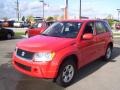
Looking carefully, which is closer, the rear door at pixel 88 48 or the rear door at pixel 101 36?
the rear door at pixel 88 48

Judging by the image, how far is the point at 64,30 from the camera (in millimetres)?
7887

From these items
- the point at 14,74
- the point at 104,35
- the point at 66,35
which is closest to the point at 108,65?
the point at 104,35

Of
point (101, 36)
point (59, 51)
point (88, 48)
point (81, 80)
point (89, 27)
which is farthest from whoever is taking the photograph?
point (101, 36)

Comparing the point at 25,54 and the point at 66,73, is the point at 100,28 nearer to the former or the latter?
the point at 66,73

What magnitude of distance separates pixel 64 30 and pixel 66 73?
1.57m

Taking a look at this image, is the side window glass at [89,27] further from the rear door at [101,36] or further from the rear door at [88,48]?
the rear door at [101,36]

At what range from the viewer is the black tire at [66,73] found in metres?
6.64

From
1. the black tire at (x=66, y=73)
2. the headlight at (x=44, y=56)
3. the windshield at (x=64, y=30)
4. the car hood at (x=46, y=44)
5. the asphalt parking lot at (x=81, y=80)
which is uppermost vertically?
the windshield at (x=64, y=30)

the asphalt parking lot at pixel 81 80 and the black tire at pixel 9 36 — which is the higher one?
the black tire at pixel 9 36

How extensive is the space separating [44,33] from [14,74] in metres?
1.59

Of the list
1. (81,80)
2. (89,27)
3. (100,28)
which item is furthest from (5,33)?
(81,80)

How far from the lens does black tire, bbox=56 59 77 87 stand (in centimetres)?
664

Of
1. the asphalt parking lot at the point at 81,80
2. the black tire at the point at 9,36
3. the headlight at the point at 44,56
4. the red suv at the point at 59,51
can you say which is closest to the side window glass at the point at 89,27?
the red suv at the point at 59,51

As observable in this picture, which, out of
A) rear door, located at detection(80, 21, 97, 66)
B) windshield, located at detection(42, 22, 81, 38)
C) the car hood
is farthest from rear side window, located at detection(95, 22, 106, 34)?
the car hood
